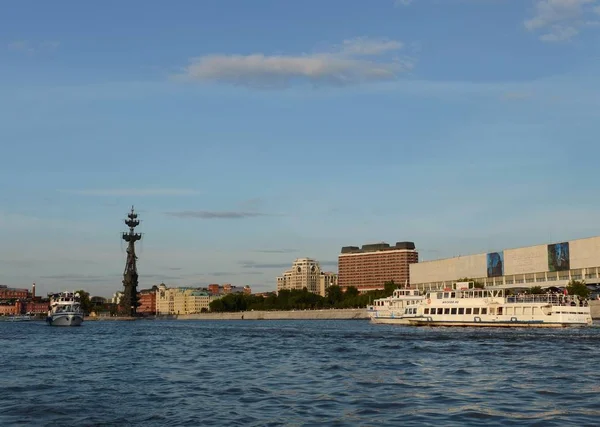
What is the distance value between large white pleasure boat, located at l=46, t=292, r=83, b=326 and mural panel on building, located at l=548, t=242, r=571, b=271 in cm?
10930

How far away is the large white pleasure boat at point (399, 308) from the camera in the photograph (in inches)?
5022

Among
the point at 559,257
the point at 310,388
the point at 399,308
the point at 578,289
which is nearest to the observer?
the point at 310,388

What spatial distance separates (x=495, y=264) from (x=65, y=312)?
108 metres

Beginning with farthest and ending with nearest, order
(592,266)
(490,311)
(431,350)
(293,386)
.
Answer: (592,266)
(490,311)
(431,350)
(293,386)

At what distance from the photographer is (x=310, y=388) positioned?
34.7 metres

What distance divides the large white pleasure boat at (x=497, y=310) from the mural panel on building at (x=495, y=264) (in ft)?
250

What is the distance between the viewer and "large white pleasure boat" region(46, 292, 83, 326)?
15962cm

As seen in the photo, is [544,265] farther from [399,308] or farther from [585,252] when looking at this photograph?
[399,308]

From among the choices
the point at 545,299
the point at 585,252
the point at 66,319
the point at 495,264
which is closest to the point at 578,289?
the point at 585,252

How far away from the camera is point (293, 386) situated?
117 feet

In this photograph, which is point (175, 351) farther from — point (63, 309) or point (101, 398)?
point (63, 309)

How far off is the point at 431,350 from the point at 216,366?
19590 millimetres

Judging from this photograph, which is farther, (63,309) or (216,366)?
(63,309)

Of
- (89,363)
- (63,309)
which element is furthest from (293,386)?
(63,309)
